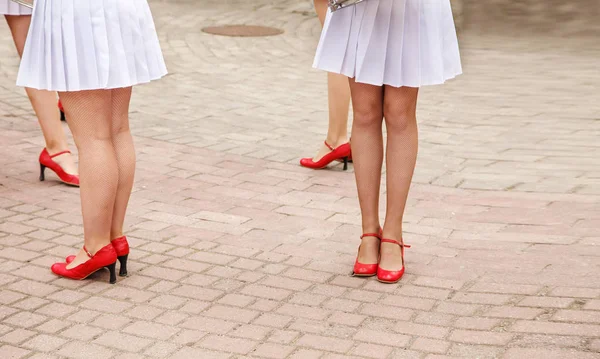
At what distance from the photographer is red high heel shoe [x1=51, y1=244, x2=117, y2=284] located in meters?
4.21

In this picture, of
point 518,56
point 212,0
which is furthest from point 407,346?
point 212,0

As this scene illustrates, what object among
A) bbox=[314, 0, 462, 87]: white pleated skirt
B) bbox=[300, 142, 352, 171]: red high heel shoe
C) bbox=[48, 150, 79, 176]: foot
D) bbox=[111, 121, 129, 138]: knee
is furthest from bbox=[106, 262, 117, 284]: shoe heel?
bbox=[300, 142, 352, 171]: red high heel shoe

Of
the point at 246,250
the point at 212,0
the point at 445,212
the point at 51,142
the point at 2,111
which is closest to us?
the point at 246,250

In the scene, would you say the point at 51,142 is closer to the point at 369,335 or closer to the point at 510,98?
the point at 369,335

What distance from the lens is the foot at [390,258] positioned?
4324mm

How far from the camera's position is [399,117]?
418cm

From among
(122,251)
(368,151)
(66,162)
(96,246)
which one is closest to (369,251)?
(368,151)

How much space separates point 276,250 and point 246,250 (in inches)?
5.9

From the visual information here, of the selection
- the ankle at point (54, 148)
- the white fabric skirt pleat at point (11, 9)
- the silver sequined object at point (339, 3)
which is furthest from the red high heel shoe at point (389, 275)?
the white fabric skirt pleat at point (11, 9)

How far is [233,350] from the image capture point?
11.8ft

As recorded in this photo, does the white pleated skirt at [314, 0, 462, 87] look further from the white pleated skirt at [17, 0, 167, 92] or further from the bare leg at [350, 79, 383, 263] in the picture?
the white pleated skirt at [17, 0, 167, 92]

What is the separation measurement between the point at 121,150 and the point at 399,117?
49.0 inches

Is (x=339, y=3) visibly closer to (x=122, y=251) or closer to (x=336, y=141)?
(x=122, y=251)

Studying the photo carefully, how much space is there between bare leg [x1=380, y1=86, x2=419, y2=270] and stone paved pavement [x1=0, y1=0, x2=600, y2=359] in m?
0.17
